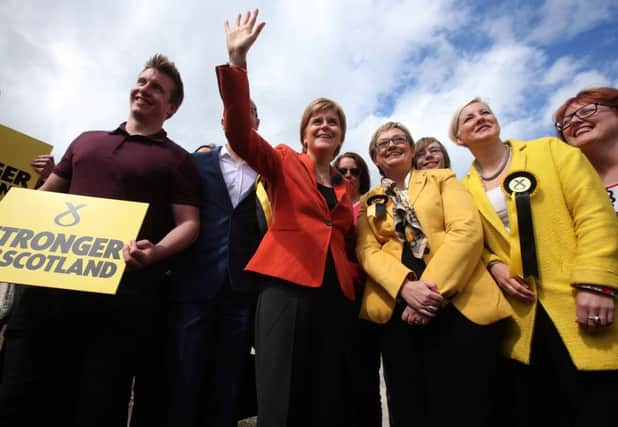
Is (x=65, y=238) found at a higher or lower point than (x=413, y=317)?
higher

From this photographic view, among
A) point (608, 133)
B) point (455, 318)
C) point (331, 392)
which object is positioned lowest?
point (331, 392)

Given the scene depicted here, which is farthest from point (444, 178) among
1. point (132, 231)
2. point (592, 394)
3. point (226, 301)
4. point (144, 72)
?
point (144, 72)

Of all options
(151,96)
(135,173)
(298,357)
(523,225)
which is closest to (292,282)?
(298,357)

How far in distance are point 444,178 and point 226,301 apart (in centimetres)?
182

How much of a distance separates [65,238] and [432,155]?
3.74 metres

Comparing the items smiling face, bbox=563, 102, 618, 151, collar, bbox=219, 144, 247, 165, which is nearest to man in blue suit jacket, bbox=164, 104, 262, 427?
collar, bbox=219, 144, 247, 165

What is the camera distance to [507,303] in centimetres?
191

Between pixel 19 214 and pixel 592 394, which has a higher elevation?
pixel 19 214

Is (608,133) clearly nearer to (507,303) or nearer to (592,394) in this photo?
(507,303)

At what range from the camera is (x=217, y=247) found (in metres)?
2.45

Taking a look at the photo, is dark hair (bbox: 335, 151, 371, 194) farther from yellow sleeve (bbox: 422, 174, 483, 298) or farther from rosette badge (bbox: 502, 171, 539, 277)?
rosette badge (bbox: 502, 171, 539, 277)

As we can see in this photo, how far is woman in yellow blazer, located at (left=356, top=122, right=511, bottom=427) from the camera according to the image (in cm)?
180

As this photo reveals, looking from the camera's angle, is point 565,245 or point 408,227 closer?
point 565,245

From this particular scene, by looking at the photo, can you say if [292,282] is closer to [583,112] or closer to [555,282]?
[555,282]
